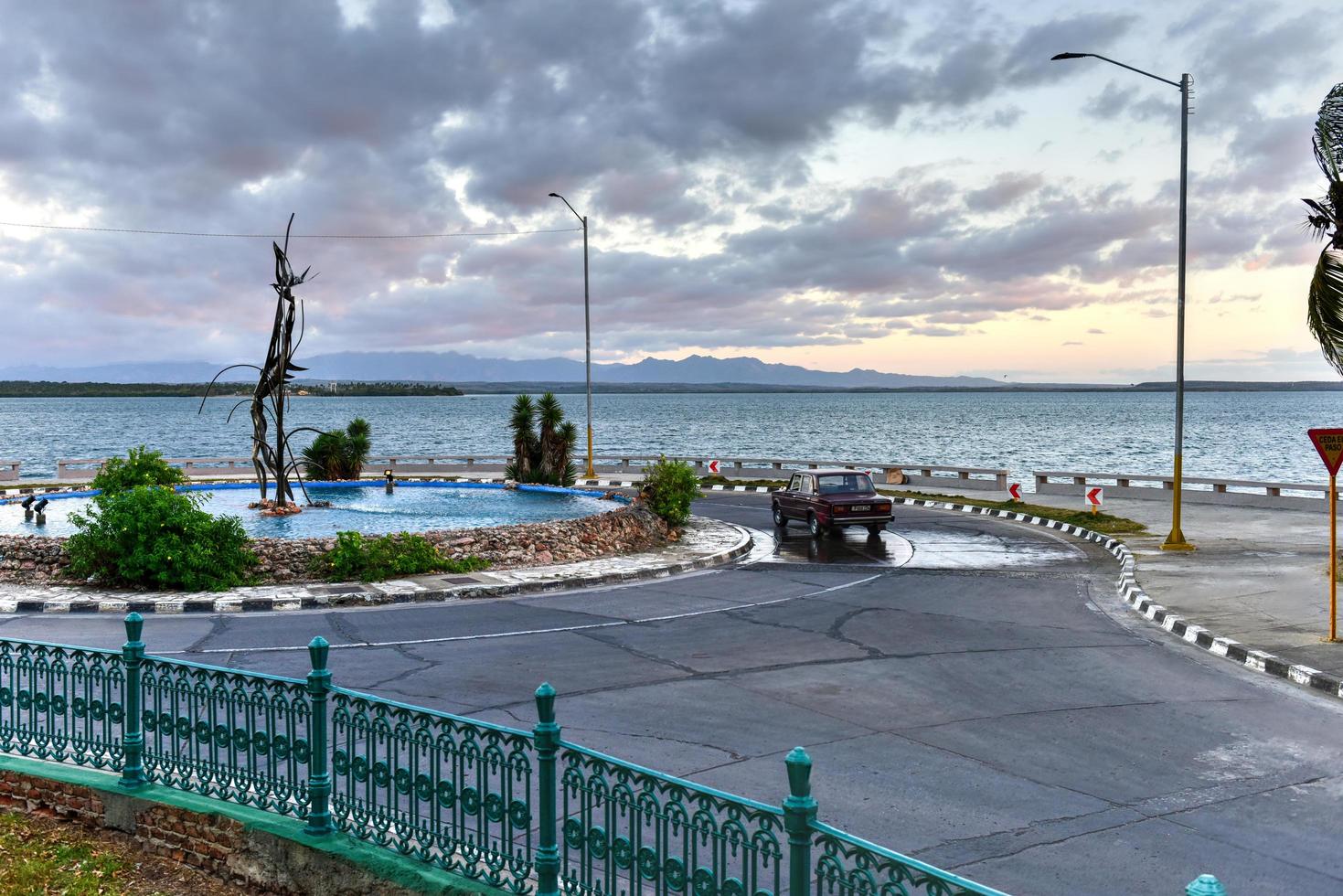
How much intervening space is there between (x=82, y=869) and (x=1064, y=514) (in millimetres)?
27658

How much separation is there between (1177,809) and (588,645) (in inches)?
289

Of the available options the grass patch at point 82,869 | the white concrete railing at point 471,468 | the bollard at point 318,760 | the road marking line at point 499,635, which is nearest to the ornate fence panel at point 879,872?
the bollard at point 318,760

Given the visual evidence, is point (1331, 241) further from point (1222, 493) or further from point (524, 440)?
point (524, 440)

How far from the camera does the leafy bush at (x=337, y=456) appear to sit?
3866cm

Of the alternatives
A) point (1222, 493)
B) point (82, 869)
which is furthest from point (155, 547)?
point (1222, 493)

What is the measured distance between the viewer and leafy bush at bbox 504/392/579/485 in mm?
38531

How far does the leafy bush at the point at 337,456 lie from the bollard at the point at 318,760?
33207 millimetres

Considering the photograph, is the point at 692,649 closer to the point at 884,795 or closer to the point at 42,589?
the point at 884,795

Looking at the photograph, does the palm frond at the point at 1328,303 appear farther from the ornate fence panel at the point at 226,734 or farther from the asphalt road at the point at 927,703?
the ornate fence panel at the point at 226,734

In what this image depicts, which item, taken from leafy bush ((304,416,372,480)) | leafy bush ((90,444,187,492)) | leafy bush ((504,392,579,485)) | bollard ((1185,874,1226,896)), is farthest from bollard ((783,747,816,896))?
leafy bush ((304,416,372,480))

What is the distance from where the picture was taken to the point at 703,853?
675 cm

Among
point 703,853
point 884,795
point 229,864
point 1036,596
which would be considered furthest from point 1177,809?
point 1036,596

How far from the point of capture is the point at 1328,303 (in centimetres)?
1814

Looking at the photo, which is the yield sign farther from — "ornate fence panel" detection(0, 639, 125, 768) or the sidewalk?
"ornate fence panel" detection(0, 639, 125, 768)
